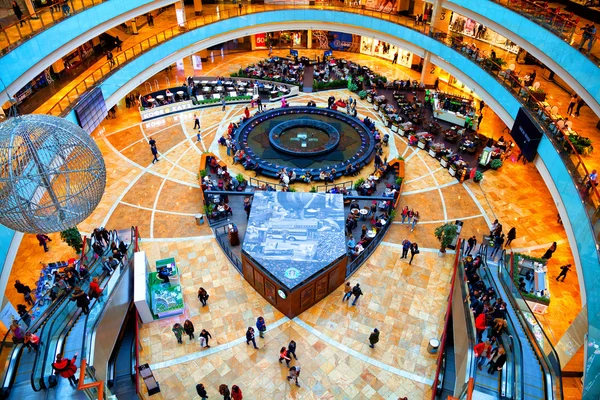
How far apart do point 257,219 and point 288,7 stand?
976 inches

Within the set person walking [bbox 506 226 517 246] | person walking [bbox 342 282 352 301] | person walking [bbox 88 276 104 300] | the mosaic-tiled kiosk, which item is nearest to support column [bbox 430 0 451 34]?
person walking [bbox 506 226 517 246]

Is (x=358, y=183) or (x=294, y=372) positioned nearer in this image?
(x=294, y=372)

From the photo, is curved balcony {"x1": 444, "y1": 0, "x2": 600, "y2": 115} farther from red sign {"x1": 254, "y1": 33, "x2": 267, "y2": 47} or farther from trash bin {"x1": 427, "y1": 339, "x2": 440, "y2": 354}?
red sign {"x1": 254, "y1": 33, "x2": 267, "y2": 47}

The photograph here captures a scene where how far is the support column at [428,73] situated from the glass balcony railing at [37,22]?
976 inches

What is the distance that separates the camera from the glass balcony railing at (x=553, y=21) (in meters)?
19.1

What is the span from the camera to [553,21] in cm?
2098

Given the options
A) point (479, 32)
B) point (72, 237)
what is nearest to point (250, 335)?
point (72, 237)

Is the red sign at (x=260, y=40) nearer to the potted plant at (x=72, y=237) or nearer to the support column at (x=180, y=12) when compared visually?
the support column at (x=180, y=12)

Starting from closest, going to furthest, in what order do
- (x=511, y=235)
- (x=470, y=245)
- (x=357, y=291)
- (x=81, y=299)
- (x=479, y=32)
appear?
(x=81, y=299)
(x=357, y=291)
(x=470, y=245)
(x=511, y=235)
(x=479, y=32)

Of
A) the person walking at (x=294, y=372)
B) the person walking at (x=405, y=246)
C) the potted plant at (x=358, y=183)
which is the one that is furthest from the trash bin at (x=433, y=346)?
the potted plant at (x=358, y=183)

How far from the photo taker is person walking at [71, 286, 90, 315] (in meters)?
13.1

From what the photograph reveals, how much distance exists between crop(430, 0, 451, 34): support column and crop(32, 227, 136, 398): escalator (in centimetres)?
3006

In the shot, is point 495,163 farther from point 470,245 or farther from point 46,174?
point 46,174

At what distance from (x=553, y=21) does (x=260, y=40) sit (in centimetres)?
2928
